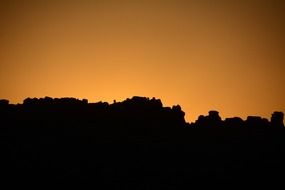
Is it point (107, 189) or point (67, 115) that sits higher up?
point (67, 115)

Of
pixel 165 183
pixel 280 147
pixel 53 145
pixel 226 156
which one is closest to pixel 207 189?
pixel 165 183

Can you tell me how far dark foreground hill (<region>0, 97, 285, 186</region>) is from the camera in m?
79.2

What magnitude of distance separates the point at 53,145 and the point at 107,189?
65.7ft

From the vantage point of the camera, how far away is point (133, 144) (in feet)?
299

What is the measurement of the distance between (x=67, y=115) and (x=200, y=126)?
39.0m

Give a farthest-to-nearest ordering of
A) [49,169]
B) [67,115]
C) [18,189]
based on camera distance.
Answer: [67,115]
[49,169]
[18,189]

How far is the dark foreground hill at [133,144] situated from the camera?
260ft

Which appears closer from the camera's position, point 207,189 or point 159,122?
point 207,189

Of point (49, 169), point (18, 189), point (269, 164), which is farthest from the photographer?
point (269, 164)

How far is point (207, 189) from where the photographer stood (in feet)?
262

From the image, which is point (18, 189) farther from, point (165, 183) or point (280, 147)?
point (280, 147)

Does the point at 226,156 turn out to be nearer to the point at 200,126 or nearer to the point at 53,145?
the point at 200,126

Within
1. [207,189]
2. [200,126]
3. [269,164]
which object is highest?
[200,126]

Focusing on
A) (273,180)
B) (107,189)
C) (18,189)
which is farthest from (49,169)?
(273,180)
